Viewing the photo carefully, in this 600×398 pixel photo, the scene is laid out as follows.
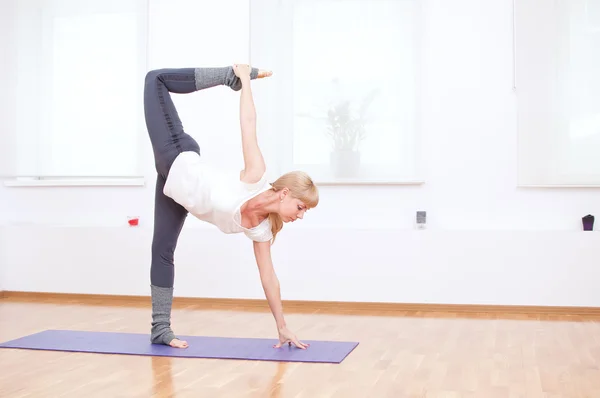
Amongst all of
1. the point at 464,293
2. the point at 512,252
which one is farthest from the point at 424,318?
the point at 512,252

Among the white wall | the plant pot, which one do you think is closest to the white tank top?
the white wall

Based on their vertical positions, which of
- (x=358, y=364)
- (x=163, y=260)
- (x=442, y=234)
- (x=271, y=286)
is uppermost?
(x=442, y=234)

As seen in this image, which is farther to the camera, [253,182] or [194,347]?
[194,347]

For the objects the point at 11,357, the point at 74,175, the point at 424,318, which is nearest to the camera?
the point at 11,357

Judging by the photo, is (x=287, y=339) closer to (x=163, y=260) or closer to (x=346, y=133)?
(x=163, y=260)

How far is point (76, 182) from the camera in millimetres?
5980

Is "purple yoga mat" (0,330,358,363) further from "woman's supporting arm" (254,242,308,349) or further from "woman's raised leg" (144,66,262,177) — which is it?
"woman's raised leg" (144,66,262,177)

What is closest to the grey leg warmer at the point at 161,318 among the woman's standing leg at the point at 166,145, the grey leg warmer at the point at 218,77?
the woman's standing leg at the point at 166,145

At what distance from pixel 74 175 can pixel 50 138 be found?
14.4 inches

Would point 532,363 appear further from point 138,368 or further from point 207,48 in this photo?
point 207,48

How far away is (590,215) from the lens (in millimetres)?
5004

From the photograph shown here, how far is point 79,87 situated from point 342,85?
2.10m

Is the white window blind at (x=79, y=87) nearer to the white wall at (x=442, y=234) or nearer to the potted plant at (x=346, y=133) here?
the white wall at (x=442, y=234)

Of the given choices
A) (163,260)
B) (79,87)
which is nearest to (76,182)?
(79,87)
